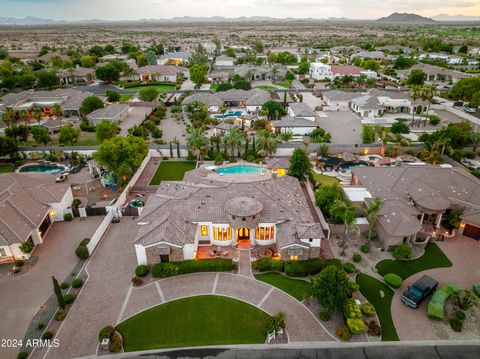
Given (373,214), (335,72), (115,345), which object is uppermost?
(335,72)

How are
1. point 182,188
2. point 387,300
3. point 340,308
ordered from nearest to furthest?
point 340,308 < point 387,300 < point 182,188

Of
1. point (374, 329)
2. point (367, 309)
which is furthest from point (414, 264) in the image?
point (374, 329)

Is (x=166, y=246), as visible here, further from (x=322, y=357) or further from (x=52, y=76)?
(x=52, y=76)

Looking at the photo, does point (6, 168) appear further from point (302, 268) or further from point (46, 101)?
point (302, 268)

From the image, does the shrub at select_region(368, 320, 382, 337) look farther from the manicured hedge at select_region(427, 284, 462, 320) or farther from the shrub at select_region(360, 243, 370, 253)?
the shrub at select_region(360, 243, 370, 253)

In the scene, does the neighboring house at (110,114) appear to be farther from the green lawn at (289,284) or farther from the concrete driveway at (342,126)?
the green lawn at (289,284)

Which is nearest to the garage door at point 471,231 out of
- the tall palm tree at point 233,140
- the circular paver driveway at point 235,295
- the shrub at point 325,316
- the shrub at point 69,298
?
the shrub at point 325,316

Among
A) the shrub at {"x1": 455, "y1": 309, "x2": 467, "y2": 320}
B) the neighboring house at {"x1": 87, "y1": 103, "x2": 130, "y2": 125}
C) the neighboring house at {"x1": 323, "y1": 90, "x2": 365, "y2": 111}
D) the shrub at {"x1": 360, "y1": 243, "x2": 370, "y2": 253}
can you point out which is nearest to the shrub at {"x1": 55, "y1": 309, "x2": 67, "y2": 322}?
the shrub at {"x1": 360, "y1": 243, "x2": 370, "y2": 253}

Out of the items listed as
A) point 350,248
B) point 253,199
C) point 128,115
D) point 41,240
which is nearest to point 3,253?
point 41,240
